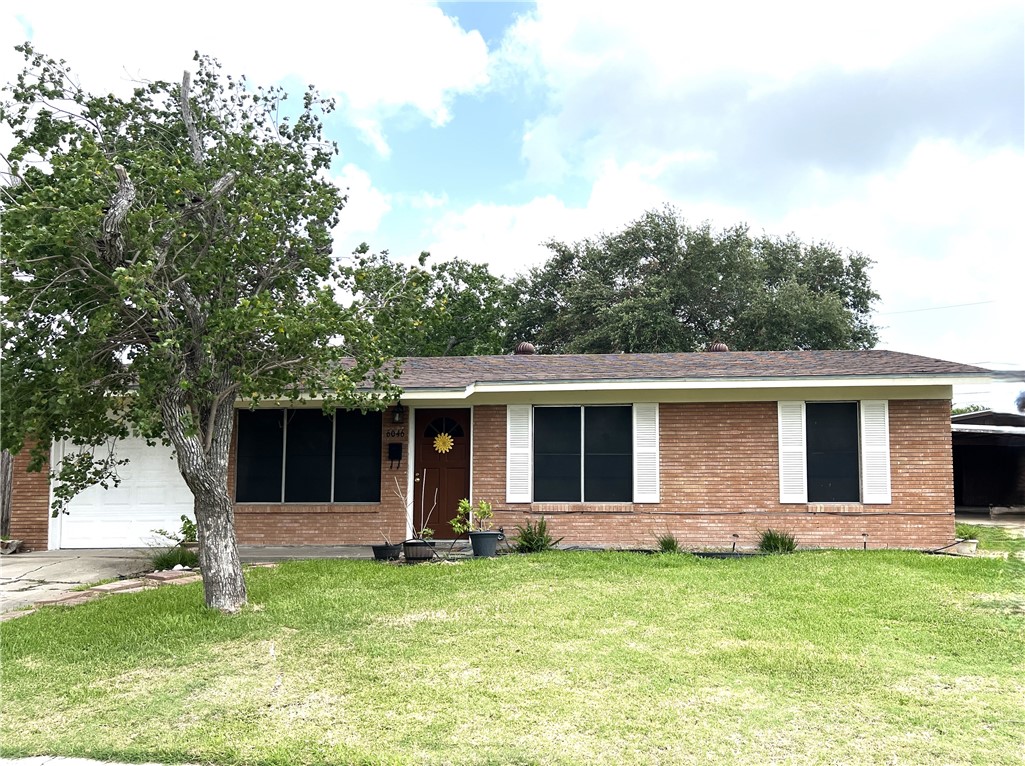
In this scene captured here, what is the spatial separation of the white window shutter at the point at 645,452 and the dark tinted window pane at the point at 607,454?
0.34 feet

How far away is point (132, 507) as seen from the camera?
13.2m

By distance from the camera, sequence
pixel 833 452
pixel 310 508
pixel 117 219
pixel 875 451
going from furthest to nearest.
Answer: pixel 310 508 < pixel 833 452 < pixel 875 451 < pixel 117 219

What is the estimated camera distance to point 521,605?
777 cm

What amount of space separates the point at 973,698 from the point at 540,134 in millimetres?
15783

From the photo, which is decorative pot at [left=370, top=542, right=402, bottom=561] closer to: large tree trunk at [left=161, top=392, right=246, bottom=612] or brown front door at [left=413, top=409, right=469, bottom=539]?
brown front door at [left=413, top=409, right=469, bottom=539]

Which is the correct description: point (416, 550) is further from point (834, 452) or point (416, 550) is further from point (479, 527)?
point (834, 452)

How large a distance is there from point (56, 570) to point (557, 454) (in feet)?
24.3

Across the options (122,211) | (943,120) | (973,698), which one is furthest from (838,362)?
(122,211)

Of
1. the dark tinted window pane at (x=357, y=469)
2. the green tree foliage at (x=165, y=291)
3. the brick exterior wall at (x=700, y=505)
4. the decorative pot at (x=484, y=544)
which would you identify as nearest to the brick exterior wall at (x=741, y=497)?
the brick exterior wall at (x=700, y=505)

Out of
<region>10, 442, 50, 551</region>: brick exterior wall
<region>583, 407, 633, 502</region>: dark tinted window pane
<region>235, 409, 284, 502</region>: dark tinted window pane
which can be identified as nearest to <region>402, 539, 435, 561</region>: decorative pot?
<region>583, 407, 633, 502</region>: dark tinted window pane

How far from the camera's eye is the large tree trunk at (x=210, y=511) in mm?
7465

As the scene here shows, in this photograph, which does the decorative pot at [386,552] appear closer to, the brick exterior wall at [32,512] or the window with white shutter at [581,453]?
the window with white shutter at [581,453]

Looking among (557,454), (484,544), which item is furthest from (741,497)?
(484,544)

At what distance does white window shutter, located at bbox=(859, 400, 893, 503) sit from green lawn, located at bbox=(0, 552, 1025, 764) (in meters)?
2.92
